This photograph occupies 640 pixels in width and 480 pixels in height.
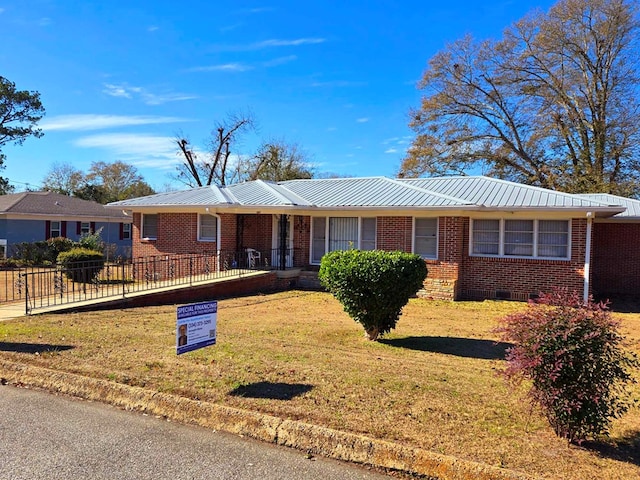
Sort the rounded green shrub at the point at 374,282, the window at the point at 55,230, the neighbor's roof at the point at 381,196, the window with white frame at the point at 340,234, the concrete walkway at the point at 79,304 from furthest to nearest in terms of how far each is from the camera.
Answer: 1. the window at the point at 55,230
2. the window with white frame at the point at 340,234
3. the neighbor's roof at the point at 381,196
4. the concrete walkway at the point at 79,304
5. the rounded green shrub at the point at 374,282

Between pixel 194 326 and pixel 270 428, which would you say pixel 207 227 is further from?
pixel 270 428

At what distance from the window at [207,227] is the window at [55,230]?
1630cm

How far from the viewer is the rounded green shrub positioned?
773 centimetres

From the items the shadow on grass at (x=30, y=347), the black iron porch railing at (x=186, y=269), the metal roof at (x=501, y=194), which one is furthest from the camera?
the black iron porch railing at (x=186, y=269)

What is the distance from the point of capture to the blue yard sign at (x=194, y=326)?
218 inches

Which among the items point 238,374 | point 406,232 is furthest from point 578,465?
point 406,232

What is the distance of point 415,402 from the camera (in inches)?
198

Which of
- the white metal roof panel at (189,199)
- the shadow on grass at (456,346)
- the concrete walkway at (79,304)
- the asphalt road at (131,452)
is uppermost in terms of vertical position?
the white metal roof panel at (189,199)

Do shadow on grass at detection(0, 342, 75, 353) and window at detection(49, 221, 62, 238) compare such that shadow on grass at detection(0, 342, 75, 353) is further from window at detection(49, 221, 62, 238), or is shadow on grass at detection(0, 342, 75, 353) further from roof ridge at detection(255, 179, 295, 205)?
window at detection(49, 221, 62, 238)

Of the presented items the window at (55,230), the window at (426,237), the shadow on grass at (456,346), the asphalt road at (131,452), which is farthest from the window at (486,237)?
the window at (55,230)

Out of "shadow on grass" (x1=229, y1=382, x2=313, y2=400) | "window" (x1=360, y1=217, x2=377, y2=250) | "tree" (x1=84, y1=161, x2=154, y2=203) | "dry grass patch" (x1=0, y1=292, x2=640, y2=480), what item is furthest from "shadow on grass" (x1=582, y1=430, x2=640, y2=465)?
"tree" (x1=84, y1=161, x2=154, y2=203)

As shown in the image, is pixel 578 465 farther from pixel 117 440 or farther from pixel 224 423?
pixel 117 440

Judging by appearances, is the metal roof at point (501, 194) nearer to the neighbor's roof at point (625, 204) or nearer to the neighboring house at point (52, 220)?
the neighbor's roof at point (625, 204)

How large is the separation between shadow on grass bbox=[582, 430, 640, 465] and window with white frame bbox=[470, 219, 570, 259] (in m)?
11.1
